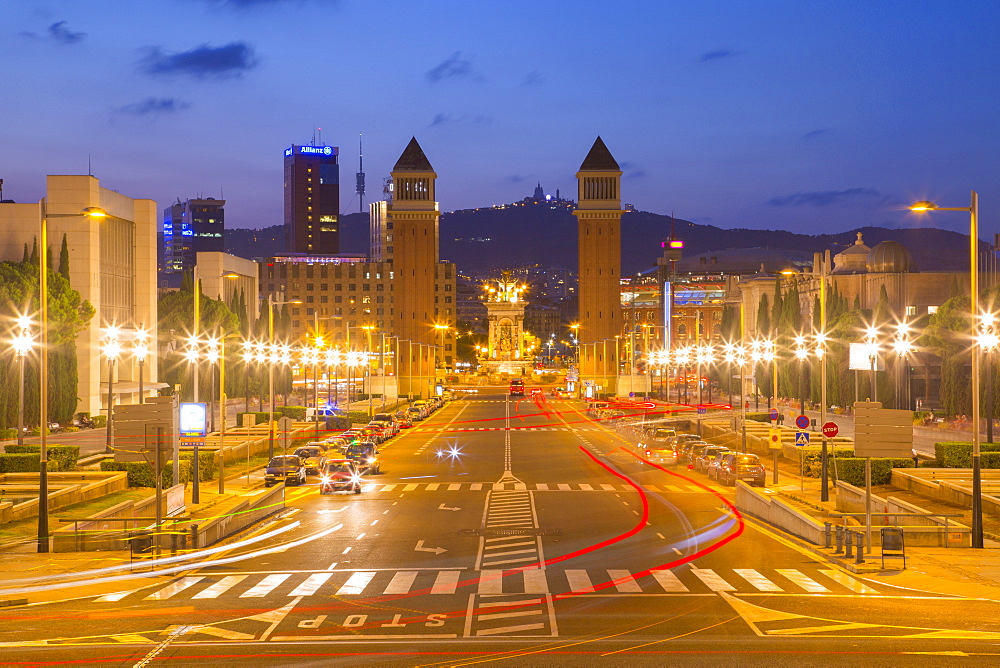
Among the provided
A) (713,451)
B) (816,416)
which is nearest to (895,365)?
(816,416)

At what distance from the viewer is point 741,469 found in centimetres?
4234

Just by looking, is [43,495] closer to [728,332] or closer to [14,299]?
[14,299]

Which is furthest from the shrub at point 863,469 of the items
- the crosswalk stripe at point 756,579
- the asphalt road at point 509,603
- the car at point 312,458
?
the car at point 312,458

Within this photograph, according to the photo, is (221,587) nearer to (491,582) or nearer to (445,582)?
(445,582)

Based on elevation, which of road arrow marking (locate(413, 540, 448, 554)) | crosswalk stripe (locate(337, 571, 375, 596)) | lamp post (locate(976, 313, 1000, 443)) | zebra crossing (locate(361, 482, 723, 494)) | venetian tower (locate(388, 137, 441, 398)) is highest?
venetian tower (locate(388, 137, 441, 398))

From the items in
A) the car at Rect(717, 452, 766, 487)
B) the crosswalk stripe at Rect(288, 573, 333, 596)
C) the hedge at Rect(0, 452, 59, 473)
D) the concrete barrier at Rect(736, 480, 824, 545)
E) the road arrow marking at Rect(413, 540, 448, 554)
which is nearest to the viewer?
the crosswalk stripe at Rect(288, 573, 333, 596)

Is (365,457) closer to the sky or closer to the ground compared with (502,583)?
closer to the sky

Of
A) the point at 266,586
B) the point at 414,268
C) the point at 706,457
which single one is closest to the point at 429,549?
the point at 266,586

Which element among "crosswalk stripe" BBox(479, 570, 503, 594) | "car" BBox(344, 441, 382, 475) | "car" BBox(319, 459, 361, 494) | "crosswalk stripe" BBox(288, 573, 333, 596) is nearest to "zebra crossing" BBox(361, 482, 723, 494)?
"car" BBox(319, 459, 361, 494)

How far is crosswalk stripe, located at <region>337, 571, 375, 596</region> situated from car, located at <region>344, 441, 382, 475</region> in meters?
24.2

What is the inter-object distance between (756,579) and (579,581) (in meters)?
3.69

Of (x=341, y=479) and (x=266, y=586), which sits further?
(x=341, y=479)

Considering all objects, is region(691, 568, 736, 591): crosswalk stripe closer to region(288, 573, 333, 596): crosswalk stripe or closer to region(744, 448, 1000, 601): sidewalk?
region(744, 448, 1000, 601): sidewalk

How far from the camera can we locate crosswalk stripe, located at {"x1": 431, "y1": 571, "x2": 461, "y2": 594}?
70.2 feet
